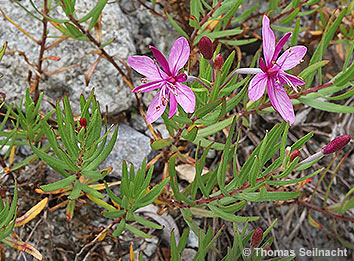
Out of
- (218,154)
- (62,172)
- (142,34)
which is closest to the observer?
(62,172)

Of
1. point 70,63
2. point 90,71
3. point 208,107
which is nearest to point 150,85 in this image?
point 208,107

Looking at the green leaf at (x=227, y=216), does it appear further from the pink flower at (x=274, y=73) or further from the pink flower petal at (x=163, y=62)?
the pink flower petal at (x=163, y=62)

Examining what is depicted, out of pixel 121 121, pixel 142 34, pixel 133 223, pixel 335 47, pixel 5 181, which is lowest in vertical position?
pixel 133 223

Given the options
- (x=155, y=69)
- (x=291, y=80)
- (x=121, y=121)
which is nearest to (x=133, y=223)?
(x=121, y=121)

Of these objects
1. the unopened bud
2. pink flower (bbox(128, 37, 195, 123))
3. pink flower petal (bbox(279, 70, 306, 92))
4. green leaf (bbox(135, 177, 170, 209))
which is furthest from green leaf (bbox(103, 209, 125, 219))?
pink flower petal (bbox(279, 70, 306, 92))

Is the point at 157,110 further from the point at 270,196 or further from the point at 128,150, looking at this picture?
the point at 128,150

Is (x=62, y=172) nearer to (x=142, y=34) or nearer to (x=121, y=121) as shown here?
(x=121, y=121)

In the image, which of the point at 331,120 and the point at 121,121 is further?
the point at 331,120
